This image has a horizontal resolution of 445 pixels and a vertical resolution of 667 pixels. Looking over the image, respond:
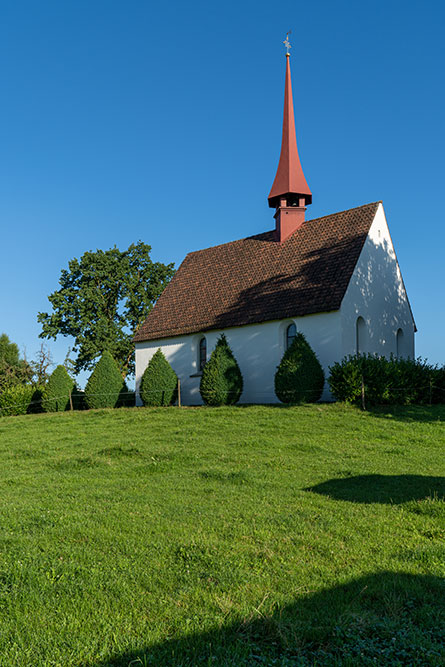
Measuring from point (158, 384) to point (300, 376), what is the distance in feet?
24.8

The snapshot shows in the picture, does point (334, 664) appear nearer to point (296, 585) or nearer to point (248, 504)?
point (296, 585)

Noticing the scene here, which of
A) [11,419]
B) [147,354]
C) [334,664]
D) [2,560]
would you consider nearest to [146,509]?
[2,560]

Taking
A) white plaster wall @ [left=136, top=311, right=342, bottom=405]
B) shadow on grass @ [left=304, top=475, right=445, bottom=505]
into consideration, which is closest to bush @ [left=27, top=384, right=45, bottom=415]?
white plaster wall @ [left=136, top=311, right=342, bottom=405]

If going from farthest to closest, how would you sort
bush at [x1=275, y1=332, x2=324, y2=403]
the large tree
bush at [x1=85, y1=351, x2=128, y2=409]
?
1. the large tree
2. bush at [x1=85, y1=351, x2=128, y2=409]
3. bush at [x1=275, y1=332, x2=324, y2=403]

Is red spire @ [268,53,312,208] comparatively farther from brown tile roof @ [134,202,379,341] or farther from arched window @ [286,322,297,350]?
arched window @ [286,322,297,350]

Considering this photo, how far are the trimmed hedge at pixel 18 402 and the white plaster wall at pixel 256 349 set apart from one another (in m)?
5.55

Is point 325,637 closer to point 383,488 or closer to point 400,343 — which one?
point 383,488

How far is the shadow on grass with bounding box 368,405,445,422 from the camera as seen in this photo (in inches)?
691

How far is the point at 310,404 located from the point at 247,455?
361 inches

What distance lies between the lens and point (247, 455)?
39.6 ft

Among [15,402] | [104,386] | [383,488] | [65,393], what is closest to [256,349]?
[104,386]

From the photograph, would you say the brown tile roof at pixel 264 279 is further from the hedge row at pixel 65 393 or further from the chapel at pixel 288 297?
the hedge row at pixel 65 393

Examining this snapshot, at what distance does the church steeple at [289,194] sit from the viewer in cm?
2801

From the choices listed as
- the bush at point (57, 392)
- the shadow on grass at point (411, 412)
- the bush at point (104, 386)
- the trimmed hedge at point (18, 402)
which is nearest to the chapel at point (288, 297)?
the bush at point (104, 386)
